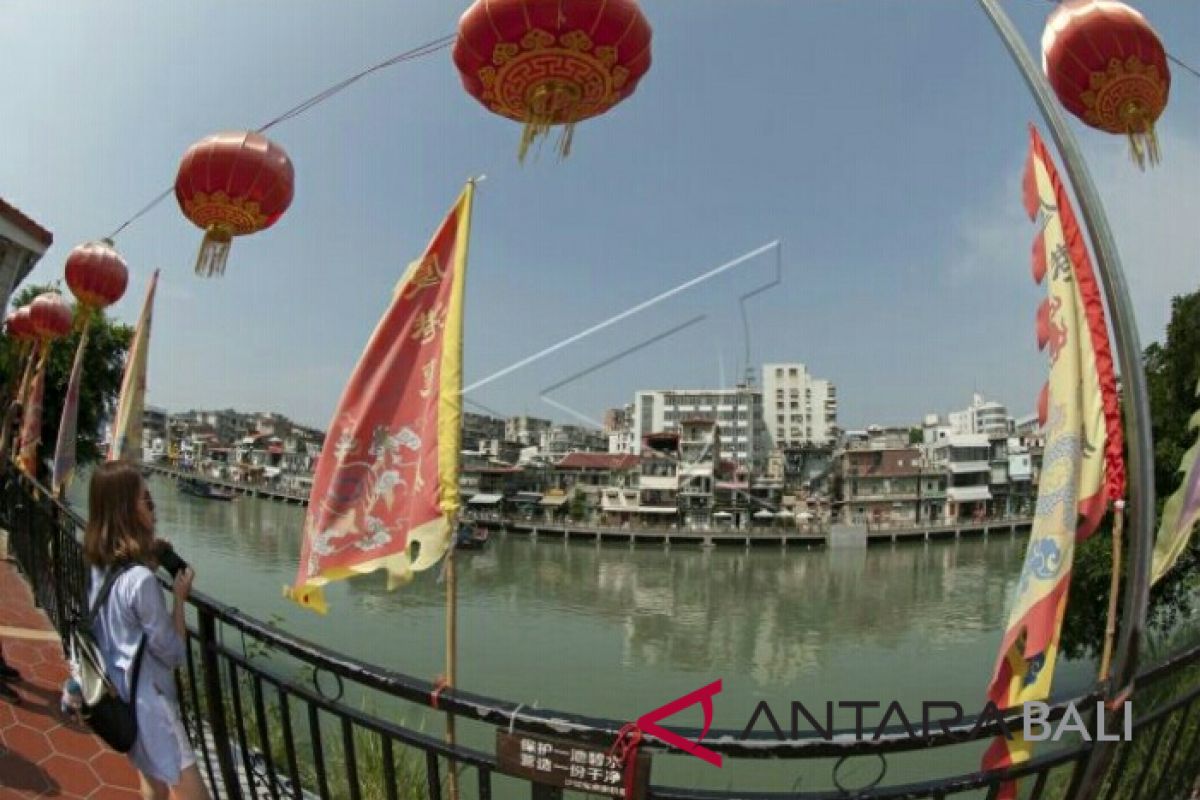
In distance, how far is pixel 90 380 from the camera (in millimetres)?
21953

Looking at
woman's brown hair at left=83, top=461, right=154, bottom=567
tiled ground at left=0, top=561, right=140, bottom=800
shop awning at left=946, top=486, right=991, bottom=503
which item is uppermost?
woman's brown hair at left=83, top=461, right=154, bottom=567

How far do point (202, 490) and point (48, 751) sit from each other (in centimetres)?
7026

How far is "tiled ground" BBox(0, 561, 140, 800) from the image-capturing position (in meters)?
2.82

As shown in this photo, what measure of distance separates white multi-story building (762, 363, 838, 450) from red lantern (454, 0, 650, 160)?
78.0 meters

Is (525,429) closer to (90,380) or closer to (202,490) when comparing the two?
(202,490)

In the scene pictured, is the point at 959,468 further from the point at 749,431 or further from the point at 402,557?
the point at 402,557

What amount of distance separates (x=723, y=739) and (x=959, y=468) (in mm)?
59797

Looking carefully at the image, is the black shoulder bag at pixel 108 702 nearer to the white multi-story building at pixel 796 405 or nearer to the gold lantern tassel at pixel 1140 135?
the gold lantern tassel at pixel 1140 135

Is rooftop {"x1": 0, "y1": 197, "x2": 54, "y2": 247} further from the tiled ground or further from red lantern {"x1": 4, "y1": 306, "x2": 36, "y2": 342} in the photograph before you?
the tiled ground

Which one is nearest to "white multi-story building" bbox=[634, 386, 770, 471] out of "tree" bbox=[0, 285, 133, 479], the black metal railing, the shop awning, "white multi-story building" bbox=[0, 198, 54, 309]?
the shop awning

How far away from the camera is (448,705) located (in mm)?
1619

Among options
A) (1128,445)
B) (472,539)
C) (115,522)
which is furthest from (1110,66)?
(472,539)

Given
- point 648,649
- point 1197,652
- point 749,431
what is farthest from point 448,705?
point 749,431
